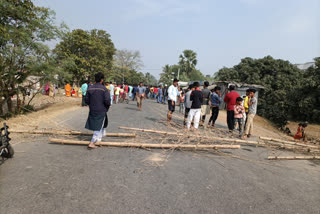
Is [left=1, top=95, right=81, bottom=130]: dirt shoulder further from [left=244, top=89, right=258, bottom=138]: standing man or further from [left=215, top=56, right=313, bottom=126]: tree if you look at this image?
[left=215, top=56, right=313, bottom=126]: tree

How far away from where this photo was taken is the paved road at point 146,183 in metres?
2.68

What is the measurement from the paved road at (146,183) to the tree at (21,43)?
23.2ft

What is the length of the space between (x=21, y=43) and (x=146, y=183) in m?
10.3

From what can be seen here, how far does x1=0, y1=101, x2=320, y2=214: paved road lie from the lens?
268cm

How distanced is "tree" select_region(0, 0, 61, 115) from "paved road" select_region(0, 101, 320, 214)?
7.07 metres

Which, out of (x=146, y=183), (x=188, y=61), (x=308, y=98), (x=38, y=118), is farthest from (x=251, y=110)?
(x=188, y=61)

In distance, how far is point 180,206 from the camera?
8.95 feet

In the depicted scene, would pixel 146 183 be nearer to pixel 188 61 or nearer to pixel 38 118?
pixel 38 118

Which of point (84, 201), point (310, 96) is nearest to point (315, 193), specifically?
point (84, 201)

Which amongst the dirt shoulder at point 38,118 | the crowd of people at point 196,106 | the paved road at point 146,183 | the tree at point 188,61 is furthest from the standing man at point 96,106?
the tree at point 188,61

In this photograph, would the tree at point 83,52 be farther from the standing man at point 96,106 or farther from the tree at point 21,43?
the standing man at point 96,106

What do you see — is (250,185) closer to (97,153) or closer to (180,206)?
(180,206)

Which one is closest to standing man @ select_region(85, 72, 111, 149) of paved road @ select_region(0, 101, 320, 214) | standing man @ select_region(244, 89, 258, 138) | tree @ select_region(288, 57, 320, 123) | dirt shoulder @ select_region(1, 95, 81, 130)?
paved road @ select_region(0, 101, 320, 214)

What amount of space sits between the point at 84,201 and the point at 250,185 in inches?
111
